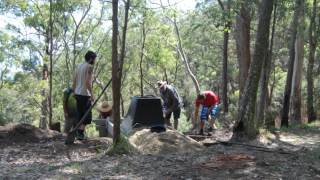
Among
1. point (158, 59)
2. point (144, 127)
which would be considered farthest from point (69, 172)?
point (158, 59)

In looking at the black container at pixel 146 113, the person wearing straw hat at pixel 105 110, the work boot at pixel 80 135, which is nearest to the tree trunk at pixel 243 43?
the person wearing straw hat at pixel 105 110

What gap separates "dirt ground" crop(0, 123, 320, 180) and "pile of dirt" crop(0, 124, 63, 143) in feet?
2.32

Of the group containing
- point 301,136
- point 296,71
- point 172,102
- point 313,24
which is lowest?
point 301,136

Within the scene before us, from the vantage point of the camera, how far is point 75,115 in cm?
980

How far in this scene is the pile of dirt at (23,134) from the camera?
10617 millimetres

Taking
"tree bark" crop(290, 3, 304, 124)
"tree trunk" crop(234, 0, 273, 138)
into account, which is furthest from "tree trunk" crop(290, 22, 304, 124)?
Answer: "tree trunk" crop(234, 0, 273, 138)

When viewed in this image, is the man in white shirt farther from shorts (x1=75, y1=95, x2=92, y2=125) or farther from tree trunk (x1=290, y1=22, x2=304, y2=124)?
tree trunk (x1=290, y1=22, x2=304, y2=124)

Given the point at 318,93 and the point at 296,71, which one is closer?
the point at 296,71

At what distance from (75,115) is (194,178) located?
13.0 feet

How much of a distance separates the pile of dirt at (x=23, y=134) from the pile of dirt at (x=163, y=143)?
2.23 m

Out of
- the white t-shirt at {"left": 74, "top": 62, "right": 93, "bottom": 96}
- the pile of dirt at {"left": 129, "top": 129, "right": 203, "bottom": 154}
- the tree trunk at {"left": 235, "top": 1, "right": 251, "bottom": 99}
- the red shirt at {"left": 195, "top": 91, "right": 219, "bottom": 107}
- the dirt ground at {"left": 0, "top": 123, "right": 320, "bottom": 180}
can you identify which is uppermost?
the tree trunk at {"left": 235, "top": 1, "right": 251, "bottom": 99}

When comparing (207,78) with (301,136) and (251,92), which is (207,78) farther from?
(251,92)

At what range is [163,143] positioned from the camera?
9.44 m

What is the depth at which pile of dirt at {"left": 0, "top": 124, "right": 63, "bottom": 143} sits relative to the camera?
Result: 10.6m
